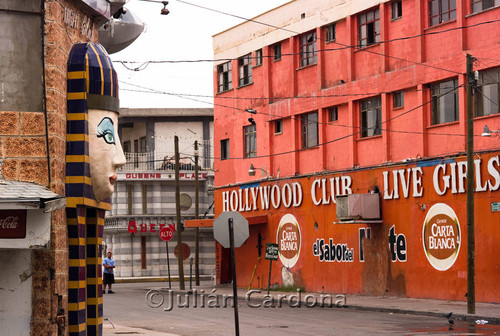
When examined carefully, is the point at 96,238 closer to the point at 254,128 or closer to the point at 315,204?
the point at 315,204

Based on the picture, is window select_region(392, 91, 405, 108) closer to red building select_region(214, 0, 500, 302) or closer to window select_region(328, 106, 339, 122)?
red building select_region(214, 0, 500, 302)

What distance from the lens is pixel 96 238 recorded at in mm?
14234

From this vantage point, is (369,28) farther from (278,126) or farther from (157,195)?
(157,195)

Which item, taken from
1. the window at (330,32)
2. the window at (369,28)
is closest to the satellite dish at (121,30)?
the window at (369,28)

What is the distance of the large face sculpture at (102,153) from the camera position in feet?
44.0

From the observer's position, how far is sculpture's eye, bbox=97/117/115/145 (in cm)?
1352

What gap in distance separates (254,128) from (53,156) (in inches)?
1160

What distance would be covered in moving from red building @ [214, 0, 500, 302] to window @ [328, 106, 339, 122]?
1.5 inches

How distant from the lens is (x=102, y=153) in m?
13.4

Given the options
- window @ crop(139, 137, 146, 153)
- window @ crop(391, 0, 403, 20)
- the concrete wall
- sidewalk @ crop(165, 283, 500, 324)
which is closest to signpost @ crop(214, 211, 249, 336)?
the concrete wall

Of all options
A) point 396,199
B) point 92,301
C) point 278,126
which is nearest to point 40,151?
point 92,301

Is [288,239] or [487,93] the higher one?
[487,93]

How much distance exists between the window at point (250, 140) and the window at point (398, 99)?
31.2ft

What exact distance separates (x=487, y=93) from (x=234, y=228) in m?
14.5
